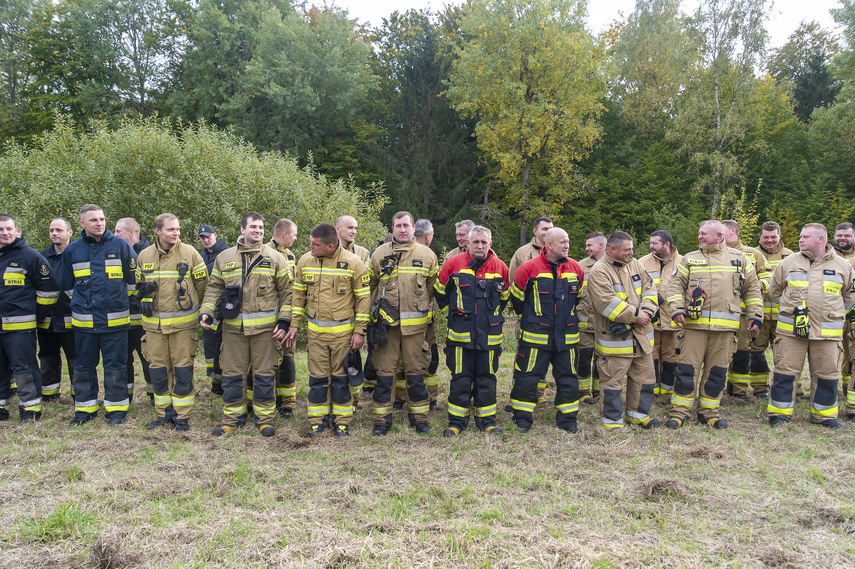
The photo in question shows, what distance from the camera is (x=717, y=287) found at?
20.0 ft

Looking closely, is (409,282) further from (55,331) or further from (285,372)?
(55,331)

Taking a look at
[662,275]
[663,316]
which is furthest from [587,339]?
[662,275]

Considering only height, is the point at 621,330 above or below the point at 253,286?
below

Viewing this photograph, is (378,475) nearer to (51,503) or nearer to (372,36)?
(51,503)

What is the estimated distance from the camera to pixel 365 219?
15859mm

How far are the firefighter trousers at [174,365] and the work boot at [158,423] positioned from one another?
140 millimetres

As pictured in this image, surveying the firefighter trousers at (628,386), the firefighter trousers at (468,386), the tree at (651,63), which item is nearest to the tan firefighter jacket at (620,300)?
the firefighter trousers at (628,386)

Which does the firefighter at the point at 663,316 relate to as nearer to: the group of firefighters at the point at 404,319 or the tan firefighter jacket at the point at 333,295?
the group of firefighters at the point at 404,319

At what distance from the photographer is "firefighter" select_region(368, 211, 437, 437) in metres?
5.95

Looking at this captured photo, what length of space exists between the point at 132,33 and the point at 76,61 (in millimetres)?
3605

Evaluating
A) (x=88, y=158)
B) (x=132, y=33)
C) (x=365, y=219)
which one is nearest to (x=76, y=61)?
(x=132, y=33)

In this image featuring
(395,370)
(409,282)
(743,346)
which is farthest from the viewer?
(743,346)

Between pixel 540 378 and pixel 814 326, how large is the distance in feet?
10.6

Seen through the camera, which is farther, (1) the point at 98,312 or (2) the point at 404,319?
(1) the point at 98,312
